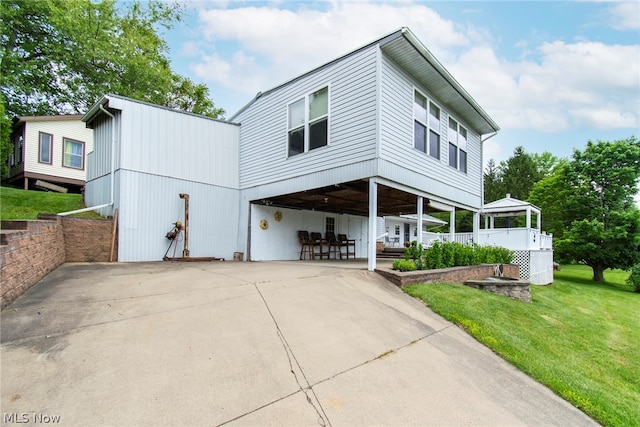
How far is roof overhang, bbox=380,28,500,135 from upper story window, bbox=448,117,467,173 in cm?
45

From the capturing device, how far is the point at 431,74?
331 inches

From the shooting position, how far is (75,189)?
1659 cm

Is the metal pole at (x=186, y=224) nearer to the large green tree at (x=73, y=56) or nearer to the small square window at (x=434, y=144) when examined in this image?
the small square window at (x=434, y=144)

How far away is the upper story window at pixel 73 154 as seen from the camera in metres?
15.5

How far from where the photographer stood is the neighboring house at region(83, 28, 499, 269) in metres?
7.49

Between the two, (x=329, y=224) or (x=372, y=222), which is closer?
(x=372, y=222)

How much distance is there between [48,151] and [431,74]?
17.4 metres

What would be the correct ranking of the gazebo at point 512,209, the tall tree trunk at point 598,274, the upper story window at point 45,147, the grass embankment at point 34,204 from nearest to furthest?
the grass embankment at point 34,204 < the upper story window at point 45,147 < the gazebo at point 512,209 < the tall tree trunk at point 598,274

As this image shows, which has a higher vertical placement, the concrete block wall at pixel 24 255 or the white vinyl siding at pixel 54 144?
the white vinyl siding at pixel 54 144

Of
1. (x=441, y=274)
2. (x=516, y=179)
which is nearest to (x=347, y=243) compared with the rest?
(x=441, y=274)

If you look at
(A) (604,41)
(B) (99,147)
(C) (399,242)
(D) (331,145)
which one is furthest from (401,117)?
(C) (399,242)

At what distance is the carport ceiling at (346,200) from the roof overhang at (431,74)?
312 centimetres

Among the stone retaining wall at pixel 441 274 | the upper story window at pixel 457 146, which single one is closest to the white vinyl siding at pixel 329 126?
the stone retaining wall at pixel 441 274

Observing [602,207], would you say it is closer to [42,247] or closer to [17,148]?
[42,247]
